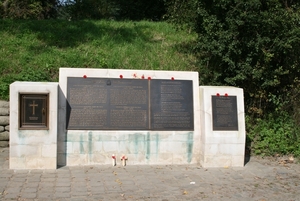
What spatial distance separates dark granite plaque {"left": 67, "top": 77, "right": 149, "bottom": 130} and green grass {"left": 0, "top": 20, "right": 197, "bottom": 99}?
300 cm

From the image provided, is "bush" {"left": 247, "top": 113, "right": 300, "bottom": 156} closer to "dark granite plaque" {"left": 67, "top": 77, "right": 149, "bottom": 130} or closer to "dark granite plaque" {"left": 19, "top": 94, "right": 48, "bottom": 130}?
"dark granite plaque" {"left": 67, "top": 77, "right": 149, "bottom": 130}

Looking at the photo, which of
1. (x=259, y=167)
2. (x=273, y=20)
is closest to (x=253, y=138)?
(x=259, y=167)

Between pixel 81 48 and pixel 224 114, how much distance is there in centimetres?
640

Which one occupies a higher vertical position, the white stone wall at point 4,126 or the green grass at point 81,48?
the green grass at point 81,48

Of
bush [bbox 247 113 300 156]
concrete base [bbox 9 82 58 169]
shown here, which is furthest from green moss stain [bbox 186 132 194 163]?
concrete base [bbox 9 82 58 169]

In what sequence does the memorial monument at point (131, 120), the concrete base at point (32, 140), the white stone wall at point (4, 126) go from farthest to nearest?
the white stone wall at point (4, 126)
the memorial monument at point (131, 120)
the concrete base at point (32, 140)

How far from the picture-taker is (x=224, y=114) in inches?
329

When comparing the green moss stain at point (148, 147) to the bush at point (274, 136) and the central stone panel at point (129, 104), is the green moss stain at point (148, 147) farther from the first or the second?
the bush at point (274, 136)

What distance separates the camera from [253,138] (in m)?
9.93

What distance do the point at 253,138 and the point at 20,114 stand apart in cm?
576

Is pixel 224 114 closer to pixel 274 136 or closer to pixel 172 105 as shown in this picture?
pixel 172 105

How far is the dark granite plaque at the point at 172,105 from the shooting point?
8406mm

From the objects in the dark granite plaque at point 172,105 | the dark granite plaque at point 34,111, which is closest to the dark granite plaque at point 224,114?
the dark granite plaque at point 172,105

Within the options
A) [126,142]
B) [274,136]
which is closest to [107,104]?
[126,142]
